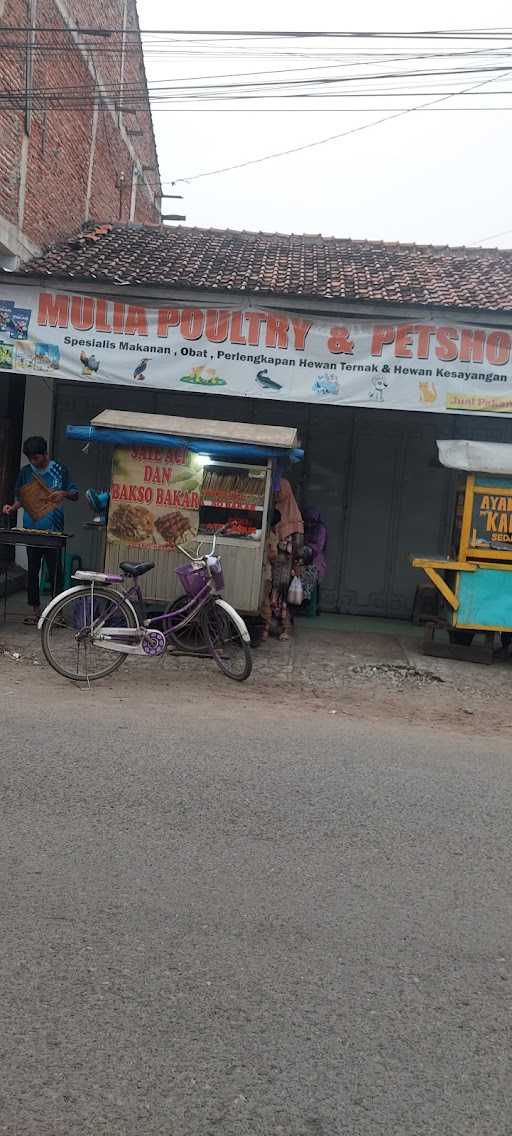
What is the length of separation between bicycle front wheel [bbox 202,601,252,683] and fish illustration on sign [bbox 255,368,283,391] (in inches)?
131

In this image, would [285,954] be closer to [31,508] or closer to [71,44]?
[31,508]

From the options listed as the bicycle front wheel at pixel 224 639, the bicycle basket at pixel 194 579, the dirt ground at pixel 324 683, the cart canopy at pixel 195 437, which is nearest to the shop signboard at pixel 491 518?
the dirt ground at pixel 324 683

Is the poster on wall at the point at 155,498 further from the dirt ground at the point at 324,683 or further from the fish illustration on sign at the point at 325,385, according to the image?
the fish illustration on sign at the point at 325,385

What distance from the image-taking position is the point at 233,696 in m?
7.14

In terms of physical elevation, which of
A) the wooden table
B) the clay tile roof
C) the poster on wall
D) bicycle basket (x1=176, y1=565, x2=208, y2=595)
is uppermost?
the clay tile roof

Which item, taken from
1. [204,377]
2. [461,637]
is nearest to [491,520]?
[461,637]

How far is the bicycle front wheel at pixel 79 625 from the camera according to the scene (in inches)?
275

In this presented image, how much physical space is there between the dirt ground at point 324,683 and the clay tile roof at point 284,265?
4.05 meters

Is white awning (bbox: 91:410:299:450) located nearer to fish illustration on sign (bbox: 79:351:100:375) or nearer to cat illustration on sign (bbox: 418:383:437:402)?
fish illustration on sign (bbox: 79:351:100:375)

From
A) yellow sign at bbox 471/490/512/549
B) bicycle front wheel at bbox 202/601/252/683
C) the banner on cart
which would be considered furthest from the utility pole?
yellow sign at bbox 471/490/512/549

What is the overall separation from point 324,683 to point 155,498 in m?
2.41

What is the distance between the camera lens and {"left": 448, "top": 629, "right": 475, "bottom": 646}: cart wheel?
9.29 m

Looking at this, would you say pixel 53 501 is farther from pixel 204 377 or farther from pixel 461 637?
pixel 461 637

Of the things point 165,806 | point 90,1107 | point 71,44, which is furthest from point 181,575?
point 71,44
